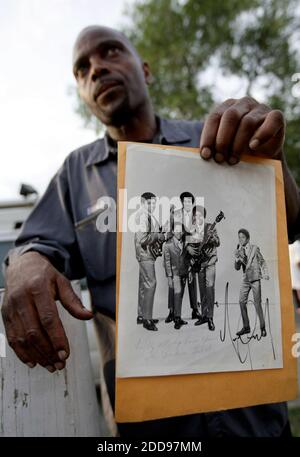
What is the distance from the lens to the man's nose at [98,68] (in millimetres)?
1131

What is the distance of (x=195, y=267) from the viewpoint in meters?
0.70

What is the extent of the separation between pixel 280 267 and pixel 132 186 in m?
0.38

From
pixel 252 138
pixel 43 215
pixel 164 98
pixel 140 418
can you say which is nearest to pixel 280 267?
pixel 252 138

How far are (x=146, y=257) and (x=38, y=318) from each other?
0.79 feet

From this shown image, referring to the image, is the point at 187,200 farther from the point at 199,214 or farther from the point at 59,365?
the point at 59,365

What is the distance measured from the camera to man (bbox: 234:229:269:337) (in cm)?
71

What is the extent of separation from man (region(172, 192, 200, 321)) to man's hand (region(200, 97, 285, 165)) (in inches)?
4.0

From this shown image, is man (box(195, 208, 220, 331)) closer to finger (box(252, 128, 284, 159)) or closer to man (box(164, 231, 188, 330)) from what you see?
man (box(164, 231, 188, 330))

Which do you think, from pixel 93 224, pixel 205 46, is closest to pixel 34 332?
pixel 93 224

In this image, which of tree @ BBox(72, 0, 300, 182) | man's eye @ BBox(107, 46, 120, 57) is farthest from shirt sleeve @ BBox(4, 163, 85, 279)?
tree @ BBox(72, 0, 300, 182)

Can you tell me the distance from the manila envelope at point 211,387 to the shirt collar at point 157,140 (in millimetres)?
459

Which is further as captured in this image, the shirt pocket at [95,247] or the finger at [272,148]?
the shirt pocket at [95,247]

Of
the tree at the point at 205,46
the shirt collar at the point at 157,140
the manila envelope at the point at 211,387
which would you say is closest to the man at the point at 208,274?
the manila envelope at the point at 211,387

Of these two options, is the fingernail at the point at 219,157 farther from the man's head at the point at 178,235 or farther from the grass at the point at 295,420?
the grass at the point at 295,420
